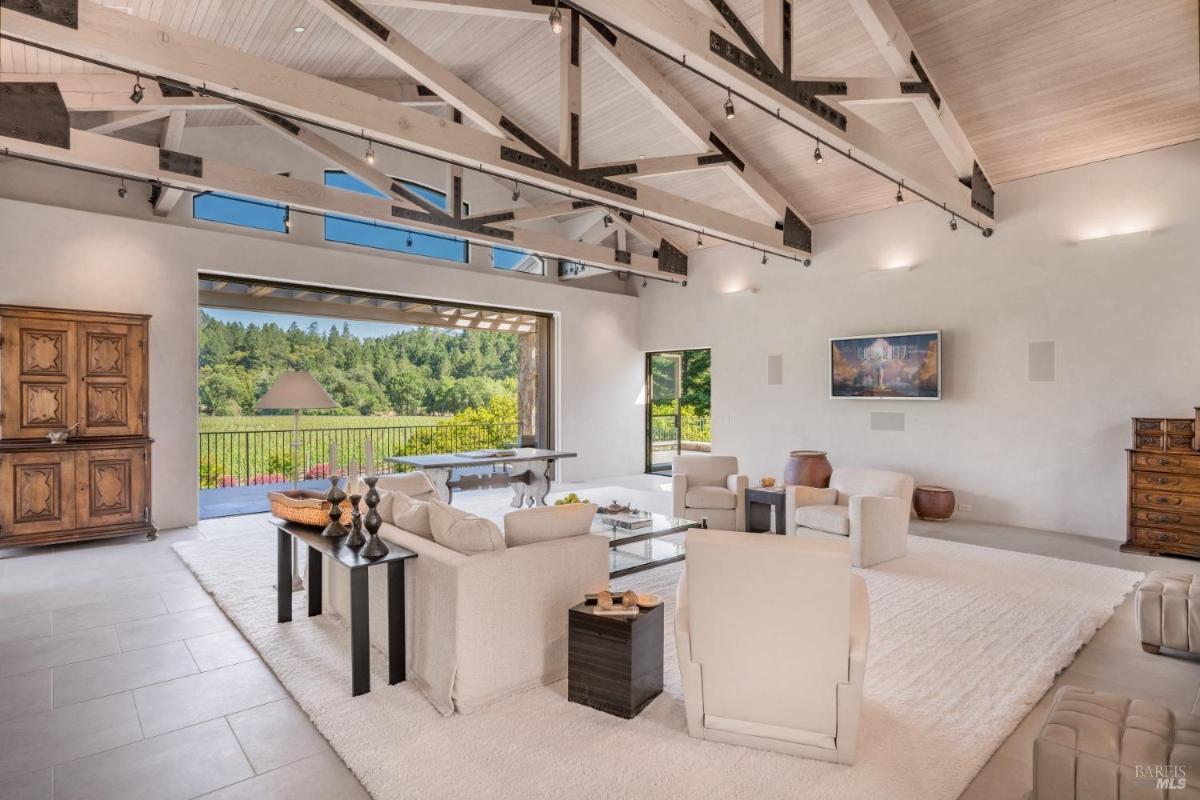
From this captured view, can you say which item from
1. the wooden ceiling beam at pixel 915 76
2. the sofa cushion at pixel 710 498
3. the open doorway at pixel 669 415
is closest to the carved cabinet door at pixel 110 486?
the sofa cushion at pixel 710 498

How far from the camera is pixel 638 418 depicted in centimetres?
1081

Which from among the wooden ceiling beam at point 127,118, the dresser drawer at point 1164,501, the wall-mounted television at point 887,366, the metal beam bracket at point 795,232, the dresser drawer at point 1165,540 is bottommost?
the dresser drawer at point 1165,540

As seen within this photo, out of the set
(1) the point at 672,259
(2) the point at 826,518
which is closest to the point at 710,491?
(2) the point at 826,518

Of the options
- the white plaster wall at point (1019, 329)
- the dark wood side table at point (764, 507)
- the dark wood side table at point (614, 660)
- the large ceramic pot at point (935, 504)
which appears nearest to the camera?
the dark wood side table at point (614, 660)

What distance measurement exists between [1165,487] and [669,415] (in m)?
6.79

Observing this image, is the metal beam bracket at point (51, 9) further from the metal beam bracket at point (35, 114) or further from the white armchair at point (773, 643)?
the white armchair at point (773, 643)

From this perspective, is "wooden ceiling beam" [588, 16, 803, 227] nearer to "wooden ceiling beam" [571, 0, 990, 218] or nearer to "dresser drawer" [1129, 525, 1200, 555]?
"wooden ceiling beam" [571, 0, 990, 218]

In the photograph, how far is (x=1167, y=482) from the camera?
17.0 ft

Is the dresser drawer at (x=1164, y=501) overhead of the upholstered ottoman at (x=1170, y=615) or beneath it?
overhead

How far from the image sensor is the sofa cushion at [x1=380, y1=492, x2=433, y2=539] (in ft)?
10.2

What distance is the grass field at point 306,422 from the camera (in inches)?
302

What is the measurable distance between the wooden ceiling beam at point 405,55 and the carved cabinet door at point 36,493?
4.38 metres

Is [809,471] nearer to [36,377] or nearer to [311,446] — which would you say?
[311,446]

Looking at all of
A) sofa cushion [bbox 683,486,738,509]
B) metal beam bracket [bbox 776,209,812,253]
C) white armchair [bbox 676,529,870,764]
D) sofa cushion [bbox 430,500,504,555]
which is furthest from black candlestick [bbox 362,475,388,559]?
metal beam bracket [bbox 776,209,812,253]
